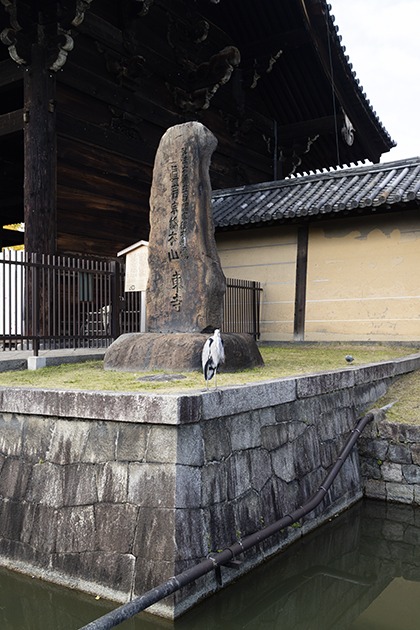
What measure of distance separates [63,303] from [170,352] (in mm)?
3519

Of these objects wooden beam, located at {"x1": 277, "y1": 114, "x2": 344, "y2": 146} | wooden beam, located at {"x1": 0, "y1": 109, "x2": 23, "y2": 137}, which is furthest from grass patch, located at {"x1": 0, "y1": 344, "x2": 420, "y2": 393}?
wooden beam, located at {"x1": 277, "y1": 114, "x2": 344, "y2": 146}

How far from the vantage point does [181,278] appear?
7.34 metres

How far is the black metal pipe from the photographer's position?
318 cm

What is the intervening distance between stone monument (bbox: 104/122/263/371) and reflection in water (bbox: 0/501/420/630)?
2.34 meters

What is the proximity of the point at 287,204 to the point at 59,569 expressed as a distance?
385 inches

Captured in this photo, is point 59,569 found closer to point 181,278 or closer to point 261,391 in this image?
point 261,391

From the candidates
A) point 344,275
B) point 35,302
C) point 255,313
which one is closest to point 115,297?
point 35,302

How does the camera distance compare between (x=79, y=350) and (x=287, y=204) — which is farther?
(x=287, y=204)

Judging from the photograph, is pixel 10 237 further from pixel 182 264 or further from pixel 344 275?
pixel 182 264

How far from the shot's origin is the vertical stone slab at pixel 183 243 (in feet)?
23.6

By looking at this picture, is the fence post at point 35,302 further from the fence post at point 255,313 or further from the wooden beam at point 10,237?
the wooden beam at point 10,237

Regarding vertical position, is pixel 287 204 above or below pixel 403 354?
above

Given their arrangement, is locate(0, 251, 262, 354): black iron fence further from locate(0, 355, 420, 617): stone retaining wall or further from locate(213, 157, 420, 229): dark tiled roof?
locate(0, 355, 420, 617): stone retaining wall

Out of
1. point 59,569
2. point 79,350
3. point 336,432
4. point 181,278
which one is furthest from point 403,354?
point 59,569
